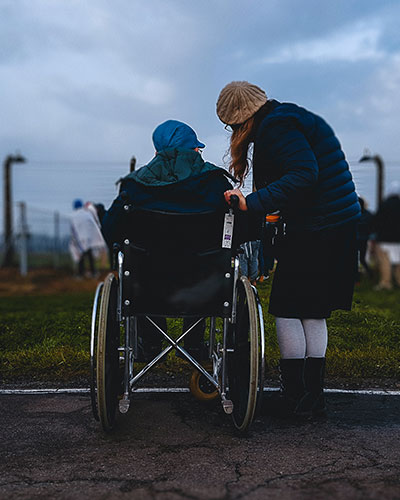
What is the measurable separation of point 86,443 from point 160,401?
81cm

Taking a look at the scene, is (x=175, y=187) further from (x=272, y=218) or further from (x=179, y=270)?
(x=272, y=218)

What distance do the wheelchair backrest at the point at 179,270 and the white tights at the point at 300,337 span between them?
58 centimetres

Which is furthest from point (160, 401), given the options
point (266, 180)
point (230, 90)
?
point (230, 90)

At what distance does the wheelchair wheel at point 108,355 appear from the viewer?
303 centimetres

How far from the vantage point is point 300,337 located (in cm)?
364

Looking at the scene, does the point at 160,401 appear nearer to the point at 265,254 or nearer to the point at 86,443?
the point at 86,443

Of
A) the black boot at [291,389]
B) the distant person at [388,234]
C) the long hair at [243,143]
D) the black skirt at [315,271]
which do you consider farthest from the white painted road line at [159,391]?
the distant person at [388,234]

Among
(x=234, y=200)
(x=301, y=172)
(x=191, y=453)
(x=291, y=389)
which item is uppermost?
(x=301, y=172)

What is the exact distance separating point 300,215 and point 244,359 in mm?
836

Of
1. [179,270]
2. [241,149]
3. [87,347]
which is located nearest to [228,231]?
[179,270]

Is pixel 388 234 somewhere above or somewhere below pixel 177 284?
above

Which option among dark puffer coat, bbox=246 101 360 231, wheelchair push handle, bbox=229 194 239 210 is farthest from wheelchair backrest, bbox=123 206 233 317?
dark puffer coat, bbox=246 101 360 231

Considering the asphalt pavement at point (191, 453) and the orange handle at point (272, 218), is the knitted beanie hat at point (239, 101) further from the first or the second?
the asphalt pavement at point (191, 453)

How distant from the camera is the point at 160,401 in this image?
12.9ft
